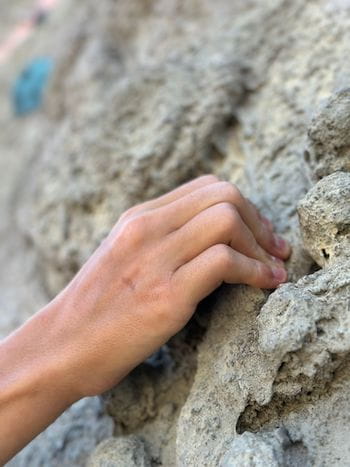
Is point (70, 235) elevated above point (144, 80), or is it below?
below

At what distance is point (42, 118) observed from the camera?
6.10 feet

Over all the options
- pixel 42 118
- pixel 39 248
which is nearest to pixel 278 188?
pixel 39 248

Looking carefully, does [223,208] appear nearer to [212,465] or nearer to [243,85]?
[212,465]

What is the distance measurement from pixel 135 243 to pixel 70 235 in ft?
1.64

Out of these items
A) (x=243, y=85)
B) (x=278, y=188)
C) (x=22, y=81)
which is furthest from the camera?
(x=22, y=81)

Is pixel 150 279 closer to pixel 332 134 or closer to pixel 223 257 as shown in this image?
pixel 223 257

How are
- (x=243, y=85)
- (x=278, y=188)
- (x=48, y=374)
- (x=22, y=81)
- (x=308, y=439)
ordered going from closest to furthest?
(x=308, y=439) → (x=48, y=374) → (x=278, y=188) → (x=243, y=85) → (x=22, y=81)

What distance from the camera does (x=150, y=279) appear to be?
74 centimetres

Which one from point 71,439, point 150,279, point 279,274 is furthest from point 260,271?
point 71,439

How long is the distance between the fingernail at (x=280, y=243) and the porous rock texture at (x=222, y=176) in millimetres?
17

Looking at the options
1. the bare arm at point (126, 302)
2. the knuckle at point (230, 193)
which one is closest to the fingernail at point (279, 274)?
the bare arm at point (126, 302)

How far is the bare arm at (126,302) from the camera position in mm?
735

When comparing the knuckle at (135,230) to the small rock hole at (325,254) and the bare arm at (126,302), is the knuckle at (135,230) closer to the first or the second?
the bare arm at (126,302)

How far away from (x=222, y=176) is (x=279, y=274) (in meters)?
0.34
